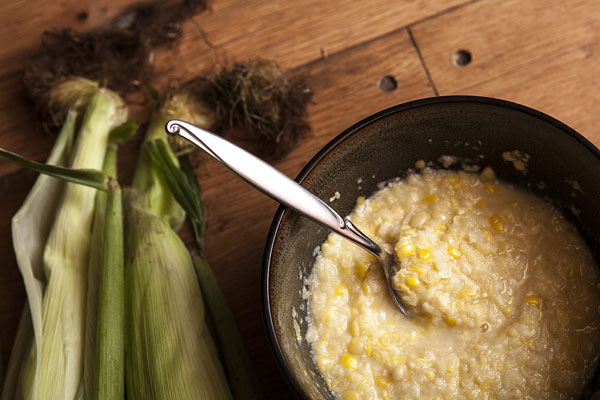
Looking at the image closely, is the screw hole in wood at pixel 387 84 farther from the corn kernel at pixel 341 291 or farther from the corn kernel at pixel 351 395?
the corn kernel at pixel 351 395

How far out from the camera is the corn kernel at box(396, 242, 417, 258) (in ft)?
5.03

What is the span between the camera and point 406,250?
5.03 ft

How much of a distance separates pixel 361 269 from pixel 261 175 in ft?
1.33

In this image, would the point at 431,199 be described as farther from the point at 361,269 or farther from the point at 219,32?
the point at 219,32

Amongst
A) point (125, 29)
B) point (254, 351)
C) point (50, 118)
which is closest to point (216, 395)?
point (254, 351)

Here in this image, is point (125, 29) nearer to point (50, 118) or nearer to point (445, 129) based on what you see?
point (50, 118)

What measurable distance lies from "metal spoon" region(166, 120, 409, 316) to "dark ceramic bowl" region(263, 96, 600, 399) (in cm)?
5

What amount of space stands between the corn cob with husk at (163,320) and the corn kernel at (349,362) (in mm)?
344

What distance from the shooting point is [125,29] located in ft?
6.82

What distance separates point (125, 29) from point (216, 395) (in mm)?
1256

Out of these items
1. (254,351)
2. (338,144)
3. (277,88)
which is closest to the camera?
(338,144)

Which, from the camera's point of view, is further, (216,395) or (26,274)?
(26,274)

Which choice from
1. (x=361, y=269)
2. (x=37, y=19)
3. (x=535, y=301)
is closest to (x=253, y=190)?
(x=361, y=269)

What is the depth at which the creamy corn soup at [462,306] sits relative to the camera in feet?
4.86
